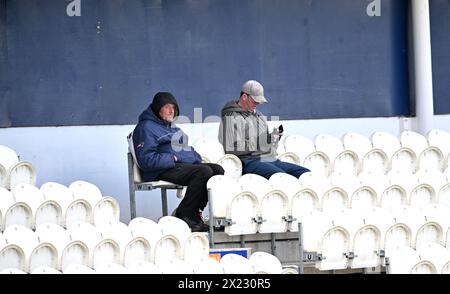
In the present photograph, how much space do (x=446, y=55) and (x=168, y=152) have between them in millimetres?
4116

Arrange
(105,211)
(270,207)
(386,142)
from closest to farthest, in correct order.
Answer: (270,207) < (105,211) < (386,142)

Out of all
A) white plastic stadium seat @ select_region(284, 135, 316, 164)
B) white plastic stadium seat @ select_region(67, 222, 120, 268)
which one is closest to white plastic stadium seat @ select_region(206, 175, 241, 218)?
white plastic stadium seat @ select_region(67, 222, 120, 268)

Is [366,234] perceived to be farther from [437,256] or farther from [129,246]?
[129,246]

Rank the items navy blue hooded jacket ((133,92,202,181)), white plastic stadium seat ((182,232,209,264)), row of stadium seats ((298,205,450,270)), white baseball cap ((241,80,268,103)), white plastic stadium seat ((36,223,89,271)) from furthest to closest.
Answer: white baseball cap ((241,80,268,103)) < navy blue hooded jacket ((133,92,202,181)) < row of stadium seats ((298,205,450,270)) < white plastic stadium seat ((182,232,209,264)) < white plastic stadium seat ((36,223,89,271))

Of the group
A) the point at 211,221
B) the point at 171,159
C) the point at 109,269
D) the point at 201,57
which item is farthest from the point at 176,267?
the point at 201,57

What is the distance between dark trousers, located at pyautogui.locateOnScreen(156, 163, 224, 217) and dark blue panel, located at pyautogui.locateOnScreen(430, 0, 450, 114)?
393 cm

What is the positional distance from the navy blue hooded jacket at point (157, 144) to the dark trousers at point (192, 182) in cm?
9

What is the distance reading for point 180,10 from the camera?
38.8ft

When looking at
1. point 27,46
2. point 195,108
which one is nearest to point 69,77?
point 27,46

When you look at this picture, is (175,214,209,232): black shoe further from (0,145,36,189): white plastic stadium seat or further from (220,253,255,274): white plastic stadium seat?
(220,253,255,274): white plastic stadium seat

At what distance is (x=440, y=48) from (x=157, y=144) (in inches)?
165

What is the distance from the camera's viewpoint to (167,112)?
9727mm

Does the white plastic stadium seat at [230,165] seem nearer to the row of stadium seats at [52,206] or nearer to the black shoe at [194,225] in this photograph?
the black shoe at [194,225]

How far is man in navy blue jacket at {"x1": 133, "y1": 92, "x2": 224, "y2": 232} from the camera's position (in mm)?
9320
